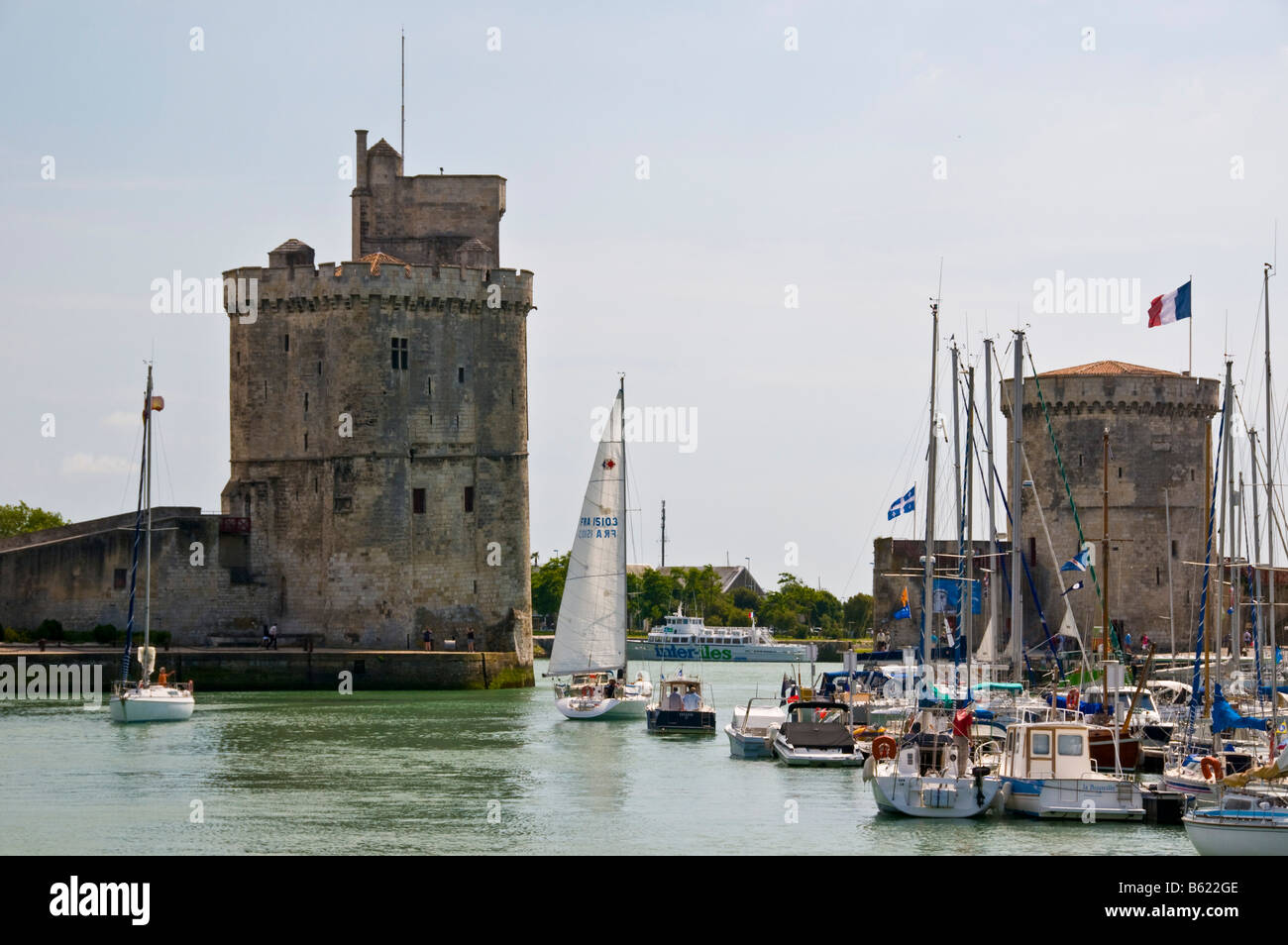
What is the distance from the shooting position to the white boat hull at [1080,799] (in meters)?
29.9

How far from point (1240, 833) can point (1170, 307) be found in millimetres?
21183

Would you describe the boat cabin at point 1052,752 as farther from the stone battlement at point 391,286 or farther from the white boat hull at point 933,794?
the stone battlement at point 391,286

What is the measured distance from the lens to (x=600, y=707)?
161 ft

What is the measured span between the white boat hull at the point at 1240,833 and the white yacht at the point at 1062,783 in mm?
5070

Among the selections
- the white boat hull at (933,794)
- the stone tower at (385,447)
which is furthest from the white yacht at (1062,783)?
the stone tower at (385,447)

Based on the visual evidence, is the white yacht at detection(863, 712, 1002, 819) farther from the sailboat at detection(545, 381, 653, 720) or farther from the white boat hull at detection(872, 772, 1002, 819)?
the sailboat at detection(545, 381, 653, 720)

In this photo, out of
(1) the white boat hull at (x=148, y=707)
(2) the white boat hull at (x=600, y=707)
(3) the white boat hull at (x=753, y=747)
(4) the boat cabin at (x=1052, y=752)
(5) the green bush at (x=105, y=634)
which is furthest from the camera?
(5) the green bush at (x=105, y=634)

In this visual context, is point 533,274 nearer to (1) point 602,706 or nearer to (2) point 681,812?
(1) point 602,706

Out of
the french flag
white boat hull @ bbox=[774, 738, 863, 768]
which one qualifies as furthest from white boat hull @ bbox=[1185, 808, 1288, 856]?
the french flag

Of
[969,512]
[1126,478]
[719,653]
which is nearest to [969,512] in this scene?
[969,512]

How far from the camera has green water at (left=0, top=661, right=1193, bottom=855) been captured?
1118 inches
